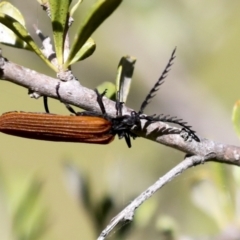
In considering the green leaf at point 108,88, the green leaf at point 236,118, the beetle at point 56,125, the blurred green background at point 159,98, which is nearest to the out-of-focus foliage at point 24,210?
the blurred green background at point 159,98

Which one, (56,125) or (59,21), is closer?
(59,21)

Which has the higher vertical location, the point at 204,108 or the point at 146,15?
the point at 146,15

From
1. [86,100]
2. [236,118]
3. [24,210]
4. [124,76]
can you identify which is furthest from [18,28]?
[24,210]

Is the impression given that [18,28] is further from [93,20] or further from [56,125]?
[56,125]

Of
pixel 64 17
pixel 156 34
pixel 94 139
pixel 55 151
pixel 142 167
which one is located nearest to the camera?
pixel 64 17

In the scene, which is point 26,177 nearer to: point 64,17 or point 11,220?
point 11,220

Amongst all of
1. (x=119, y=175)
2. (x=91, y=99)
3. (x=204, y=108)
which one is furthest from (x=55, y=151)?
(x=91, y=99)
